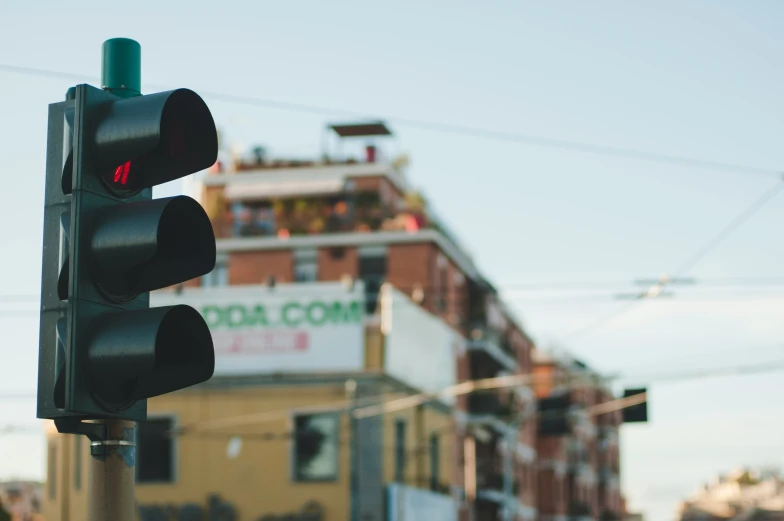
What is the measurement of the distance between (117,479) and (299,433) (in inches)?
1377

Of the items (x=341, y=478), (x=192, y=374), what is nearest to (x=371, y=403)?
(x=341, y=478)

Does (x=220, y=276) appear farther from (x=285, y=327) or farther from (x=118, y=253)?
(x=118, y=253)

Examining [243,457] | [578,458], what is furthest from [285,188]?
[578,458]

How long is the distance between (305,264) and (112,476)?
49442 millimetres

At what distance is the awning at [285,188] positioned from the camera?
53.6 m

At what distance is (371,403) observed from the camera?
38.2 meters

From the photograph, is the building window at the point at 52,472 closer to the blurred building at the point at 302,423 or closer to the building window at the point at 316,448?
the blurred building at the point at 302,423

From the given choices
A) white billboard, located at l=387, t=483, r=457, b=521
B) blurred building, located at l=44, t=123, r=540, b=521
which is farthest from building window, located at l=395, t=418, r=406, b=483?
white billboard, located at l=387, t=483, r=457, b=521

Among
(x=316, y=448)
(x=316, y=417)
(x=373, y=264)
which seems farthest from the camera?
(x=373, y=264)

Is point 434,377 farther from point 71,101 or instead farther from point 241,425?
point 71,101

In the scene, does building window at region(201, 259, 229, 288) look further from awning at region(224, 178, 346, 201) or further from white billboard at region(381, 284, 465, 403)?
white billboard at region(381, 284, 465, 403)

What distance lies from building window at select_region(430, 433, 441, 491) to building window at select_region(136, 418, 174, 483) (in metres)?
8.63

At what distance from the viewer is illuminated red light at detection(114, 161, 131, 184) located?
13.1 ft

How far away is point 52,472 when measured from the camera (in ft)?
134
